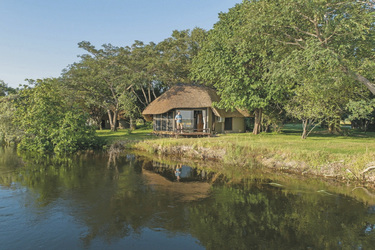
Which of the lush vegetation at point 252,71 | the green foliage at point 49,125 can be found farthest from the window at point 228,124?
the green foliage at point 49,125

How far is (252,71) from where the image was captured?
2012cm

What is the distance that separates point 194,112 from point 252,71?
6.92 m

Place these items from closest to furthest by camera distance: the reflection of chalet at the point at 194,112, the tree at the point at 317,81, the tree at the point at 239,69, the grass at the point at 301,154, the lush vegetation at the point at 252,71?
the grass at the point at 301,154 → the tree at the point at 317,81 → the lush vegetation at the point at 252,71 → the tree at the point at 239,69 → the reflection of chalet at the point at 194,112

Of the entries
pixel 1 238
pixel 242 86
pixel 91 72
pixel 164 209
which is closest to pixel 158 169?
pixel 164 209

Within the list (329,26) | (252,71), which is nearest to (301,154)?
(329,26)

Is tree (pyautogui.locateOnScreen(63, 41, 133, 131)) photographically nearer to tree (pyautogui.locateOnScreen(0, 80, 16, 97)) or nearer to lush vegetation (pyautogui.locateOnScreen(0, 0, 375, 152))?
lush vegetation (pyautogui.locateOnScreen(0, 0, 375, 152))

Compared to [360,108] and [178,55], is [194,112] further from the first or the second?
[360,108]

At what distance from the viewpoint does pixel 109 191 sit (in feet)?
31.5

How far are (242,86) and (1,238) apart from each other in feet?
59.0

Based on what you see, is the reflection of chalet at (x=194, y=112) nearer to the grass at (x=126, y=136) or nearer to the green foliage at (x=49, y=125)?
the grass at (x=126, y=136)

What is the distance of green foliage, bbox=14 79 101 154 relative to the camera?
1862cm

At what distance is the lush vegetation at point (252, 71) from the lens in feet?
41.9

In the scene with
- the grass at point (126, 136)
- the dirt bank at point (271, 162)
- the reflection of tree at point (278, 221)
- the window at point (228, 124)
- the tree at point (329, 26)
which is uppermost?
the tree at point (329, 26)

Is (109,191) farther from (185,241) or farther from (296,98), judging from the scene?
(296,98)
